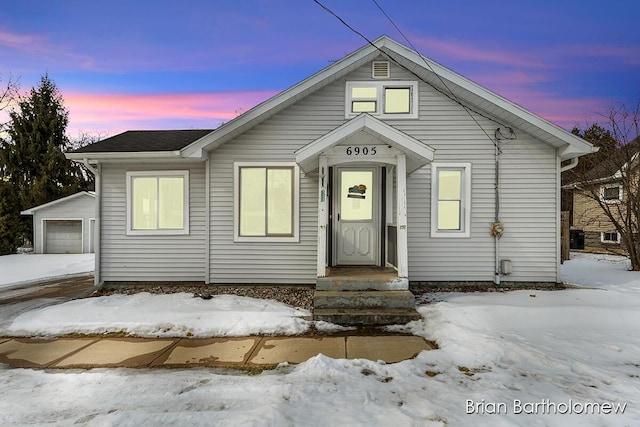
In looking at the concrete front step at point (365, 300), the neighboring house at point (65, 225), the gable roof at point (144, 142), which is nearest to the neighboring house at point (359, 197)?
the gable roof at point (144, 142)

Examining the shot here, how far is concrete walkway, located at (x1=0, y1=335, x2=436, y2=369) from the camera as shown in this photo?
12.8 feet

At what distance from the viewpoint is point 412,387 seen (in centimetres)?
323

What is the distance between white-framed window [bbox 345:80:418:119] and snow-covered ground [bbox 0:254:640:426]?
485cm

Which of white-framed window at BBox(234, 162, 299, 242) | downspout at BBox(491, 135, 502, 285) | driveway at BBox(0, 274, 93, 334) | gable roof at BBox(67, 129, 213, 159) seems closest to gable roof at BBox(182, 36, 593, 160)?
downspout at BBox(491, 135, 502, 285)

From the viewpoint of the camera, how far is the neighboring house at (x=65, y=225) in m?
16.2

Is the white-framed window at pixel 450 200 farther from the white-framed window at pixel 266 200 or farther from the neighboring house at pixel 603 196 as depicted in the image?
the neighboring house at pixel 603 196

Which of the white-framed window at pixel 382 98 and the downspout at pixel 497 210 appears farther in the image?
the white-framed window at pixel 382 98

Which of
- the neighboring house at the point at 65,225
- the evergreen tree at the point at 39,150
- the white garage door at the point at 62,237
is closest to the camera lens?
the neighboring house at the point at 65,225

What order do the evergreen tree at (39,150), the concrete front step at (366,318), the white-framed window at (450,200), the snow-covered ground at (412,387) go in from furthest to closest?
the evergreen tree at (39,150) → the white-framed window at (450,200) → the concrete front step at (366,318) → the snow-covered ground at (412,387)

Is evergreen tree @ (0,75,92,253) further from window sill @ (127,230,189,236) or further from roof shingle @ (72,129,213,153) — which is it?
window sill @ (127,230,189,236)

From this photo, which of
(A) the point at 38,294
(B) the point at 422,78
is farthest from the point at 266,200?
(A) the point at 38,294

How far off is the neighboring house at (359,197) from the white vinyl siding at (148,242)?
0.08 ft

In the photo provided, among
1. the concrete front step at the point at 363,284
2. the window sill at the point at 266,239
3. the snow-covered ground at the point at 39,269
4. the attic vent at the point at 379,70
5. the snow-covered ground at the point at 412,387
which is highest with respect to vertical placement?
the attic vent at the point at 379,70

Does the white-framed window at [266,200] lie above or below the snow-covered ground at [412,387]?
above
